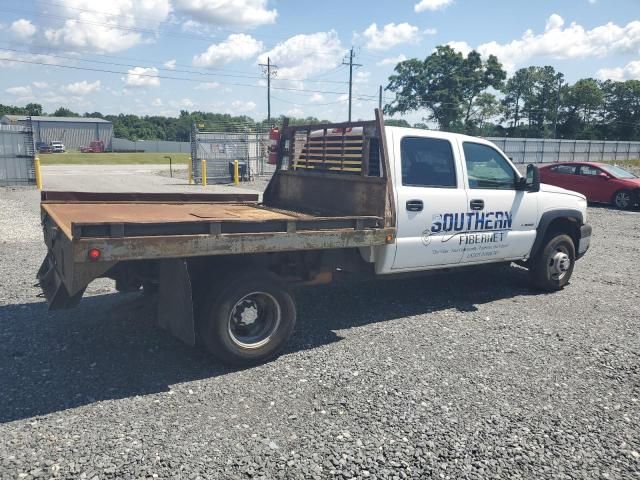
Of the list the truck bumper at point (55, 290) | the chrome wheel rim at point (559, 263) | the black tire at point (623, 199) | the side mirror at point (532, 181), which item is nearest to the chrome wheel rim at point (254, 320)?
the truck bumper at point (55, 290)

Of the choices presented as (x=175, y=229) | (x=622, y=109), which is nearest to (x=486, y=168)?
(x=175, y=229)

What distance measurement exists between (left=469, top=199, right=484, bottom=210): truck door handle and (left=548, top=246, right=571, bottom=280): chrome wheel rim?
66.1 inches

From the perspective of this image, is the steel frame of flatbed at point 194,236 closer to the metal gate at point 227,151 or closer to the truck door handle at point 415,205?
the truck door handle at point 415,205

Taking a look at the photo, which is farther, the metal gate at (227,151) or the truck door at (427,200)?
the metal gate at (227,151)

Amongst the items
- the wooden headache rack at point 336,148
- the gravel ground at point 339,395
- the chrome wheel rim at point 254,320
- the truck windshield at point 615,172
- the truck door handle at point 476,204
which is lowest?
the gravel ground at point 339,395

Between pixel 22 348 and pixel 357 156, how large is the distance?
3723 millimetres

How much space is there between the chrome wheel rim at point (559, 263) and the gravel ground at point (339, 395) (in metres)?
0.63

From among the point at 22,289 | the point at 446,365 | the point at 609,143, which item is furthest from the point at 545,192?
the point at 609,143

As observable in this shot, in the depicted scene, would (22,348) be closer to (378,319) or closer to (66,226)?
(66,226)

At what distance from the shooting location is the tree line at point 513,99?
75000 millimetres

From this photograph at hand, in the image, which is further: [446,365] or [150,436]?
[446,365]

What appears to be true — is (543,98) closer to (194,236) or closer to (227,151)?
(227,151)

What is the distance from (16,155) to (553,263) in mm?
20658

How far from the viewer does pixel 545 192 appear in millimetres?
6953
